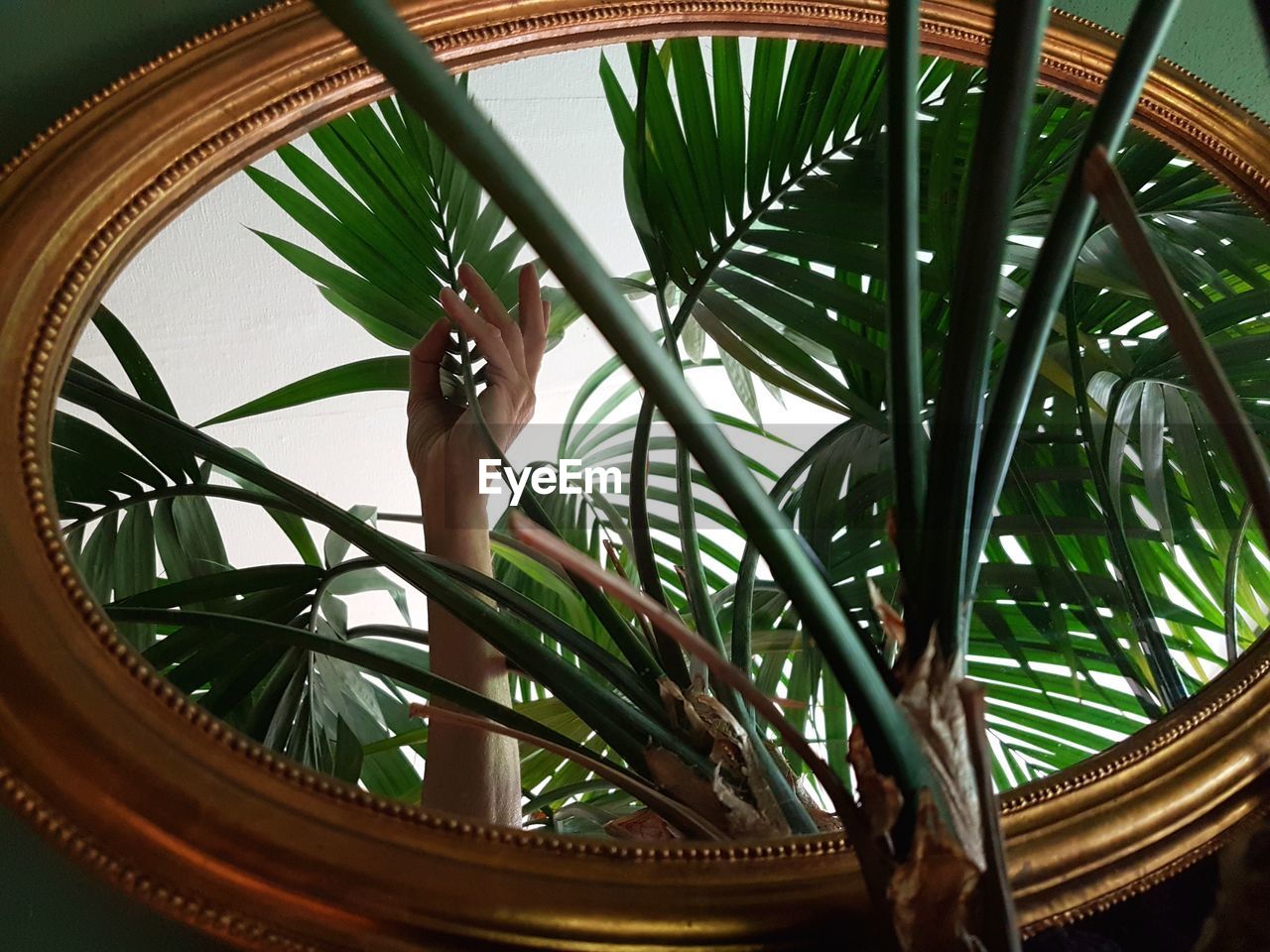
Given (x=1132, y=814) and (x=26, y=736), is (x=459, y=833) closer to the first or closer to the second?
(x=26, y=736)

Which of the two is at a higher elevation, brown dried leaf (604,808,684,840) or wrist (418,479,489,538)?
wrist (418,479,489,538)

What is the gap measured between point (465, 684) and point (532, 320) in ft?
0.61

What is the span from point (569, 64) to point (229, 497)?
0.31m

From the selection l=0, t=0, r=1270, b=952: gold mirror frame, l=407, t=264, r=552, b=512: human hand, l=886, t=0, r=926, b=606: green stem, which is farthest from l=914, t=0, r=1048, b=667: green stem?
l=407, t=264, r=552, b=512: human hand

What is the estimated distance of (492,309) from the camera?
1.68 ft

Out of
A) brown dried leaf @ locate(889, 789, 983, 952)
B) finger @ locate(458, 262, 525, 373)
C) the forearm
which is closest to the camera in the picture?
brown dried leaf @ locate(889, 789, 983, 952)

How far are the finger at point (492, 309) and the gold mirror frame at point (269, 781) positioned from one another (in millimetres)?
111

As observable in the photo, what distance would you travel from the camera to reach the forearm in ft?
1.31

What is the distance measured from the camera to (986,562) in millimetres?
509

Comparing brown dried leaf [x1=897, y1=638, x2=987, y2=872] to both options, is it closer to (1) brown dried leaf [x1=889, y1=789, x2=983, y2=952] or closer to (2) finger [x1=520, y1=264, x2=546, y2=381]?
(1) brown dried leaf [x1=889, y1=789, x2=983, y2=952]

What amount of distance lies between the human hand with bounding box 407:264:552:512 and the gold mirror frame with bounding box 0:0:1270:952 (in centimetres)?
13

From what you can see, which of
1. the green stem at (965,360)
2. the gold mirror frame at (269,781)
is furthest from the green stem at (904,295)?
the gold mirror frame at (269,781)

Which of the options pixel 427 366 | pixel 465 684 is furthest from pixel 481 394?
pixel 465 684

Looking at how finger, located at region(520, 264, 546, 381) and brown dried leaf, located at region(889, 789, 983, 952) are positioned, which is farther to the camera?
finger, located at region(520, 264, 546, 381)
